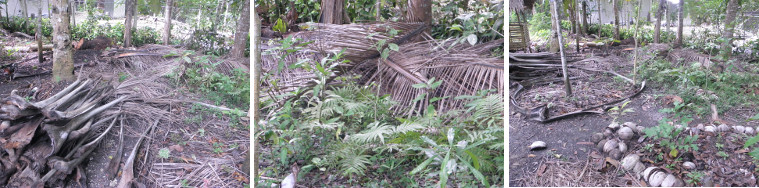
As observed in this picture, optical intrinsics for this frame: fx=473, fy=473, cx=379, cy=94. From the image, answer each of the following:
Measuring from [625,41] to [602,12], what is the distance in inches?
7.7

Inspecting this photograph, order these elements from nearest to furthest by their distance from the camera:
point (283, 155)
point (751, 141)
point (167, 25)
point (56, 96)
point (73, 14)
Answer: point (751, 141)
point (283, 155)
point (56, 96)
point (167, 25)
point (73, 14)

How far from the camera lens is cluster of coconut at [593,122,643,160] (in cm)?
220

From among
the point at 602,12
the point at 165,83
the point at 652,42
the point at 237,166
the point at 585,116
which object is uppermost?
the point at 602,12

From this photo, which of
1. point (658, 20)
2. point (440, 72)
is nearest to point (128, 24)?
point (440, 72)

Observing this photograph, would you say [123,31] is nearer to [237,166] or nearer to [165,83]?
[165,83]

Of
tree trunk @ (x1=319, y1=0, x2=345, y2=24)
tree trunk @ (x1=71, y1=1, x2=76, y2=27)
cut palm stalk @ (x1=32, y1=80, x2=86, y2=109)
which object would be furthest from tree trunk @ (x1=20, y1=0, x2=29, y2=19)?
tree trunk @ (x1=319, y1=0, x2=345, y2=24)

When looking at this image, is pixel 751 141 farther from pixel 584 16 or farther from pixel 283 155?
pixel 283 155

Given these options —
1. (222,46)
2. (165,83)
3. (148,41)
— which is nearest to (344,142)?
(222,46)

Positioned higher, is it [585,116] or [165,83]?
[165,83]

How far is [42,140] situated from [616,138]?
2.80 meters

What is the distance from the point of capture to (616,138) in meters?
2.21

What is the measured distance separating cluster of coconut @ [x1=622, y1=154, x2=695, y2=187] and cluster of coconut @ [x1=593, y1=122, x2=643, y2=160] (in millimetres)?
46

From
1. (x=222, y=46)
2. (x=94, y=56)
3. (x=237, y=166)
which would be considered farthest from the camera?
(x=94, y=56)

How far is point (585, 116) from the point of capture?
2279 mm
